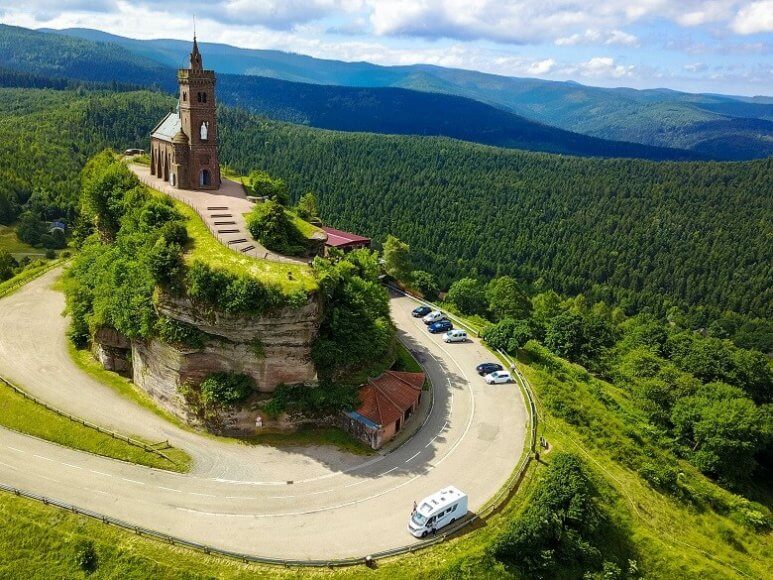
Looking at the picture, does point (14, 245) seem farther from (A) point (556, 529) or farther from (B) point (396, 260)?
(A) point (556, 529)

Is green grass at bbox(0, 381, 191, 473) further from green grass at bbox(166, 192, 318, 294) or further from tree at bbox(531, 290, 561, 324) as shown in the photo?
tree at bbox(531, 290, 561, 324)

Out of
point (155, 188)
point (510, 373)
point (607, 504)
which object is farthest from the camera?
point (155, 188)

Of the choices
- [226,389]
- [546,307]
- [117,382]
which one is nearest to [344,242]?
[117,382]

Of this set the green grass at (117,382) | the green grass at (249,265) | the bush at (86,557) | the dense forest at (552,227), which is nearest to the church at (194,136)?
the green grass at (249,265)

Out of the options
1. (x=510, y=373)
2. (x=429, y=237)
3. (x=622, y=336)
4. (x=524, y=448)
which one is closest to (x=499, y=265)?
(x=429, y=237)

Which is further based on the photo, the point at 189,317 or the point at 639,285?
the point at 639,285

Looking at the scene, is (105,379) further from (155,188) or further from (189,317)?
(155,188)
